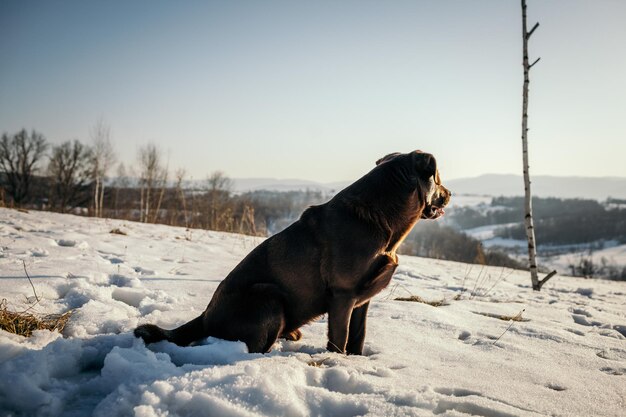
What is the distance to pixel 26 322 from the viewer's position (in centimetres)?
274

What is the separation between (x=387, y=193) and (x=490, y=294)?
4.91 m

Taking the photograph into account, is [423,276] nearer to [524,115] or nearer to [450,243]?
[524,115]

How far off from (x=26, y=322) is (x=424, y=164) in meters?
3.62

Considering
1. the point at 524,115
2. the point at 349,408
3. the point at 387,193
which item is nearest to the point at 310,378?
the point at 349,408

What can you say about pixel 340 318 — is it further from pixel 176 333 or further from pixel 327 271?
pixel 176 333

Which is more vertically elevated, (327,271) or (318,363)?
(327,271)

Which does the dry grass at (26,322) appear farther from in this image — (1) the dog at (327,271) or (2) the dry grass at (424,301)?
(2) the dry grass at (424,301)

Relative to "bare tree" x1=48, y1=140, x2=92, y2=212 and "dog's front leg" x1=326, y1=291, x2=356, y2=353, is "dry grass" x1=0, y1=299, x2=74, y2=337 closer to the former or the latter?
"dog's front leg" x1=326, y1=291, x2=356, y2=353

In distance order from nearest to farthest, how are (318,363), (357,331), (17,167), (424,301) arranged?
(318,363) < (357,331) < (424,301) < (17,167)

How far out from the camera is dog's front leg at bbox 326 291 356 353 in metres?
2.84

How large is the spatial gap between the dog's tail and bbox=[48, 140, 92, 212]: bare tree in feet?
254

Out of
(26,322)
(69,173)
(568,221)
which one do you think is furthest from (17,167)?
(568,221)

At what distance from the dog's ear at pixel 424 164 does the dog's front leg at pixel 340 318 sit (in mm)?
1321

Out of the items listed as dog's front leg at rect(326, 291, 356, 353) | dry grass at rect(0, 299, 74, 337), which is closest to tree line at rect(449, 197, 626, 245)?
dog's front leg at rect(326, 291, 356, 353)
